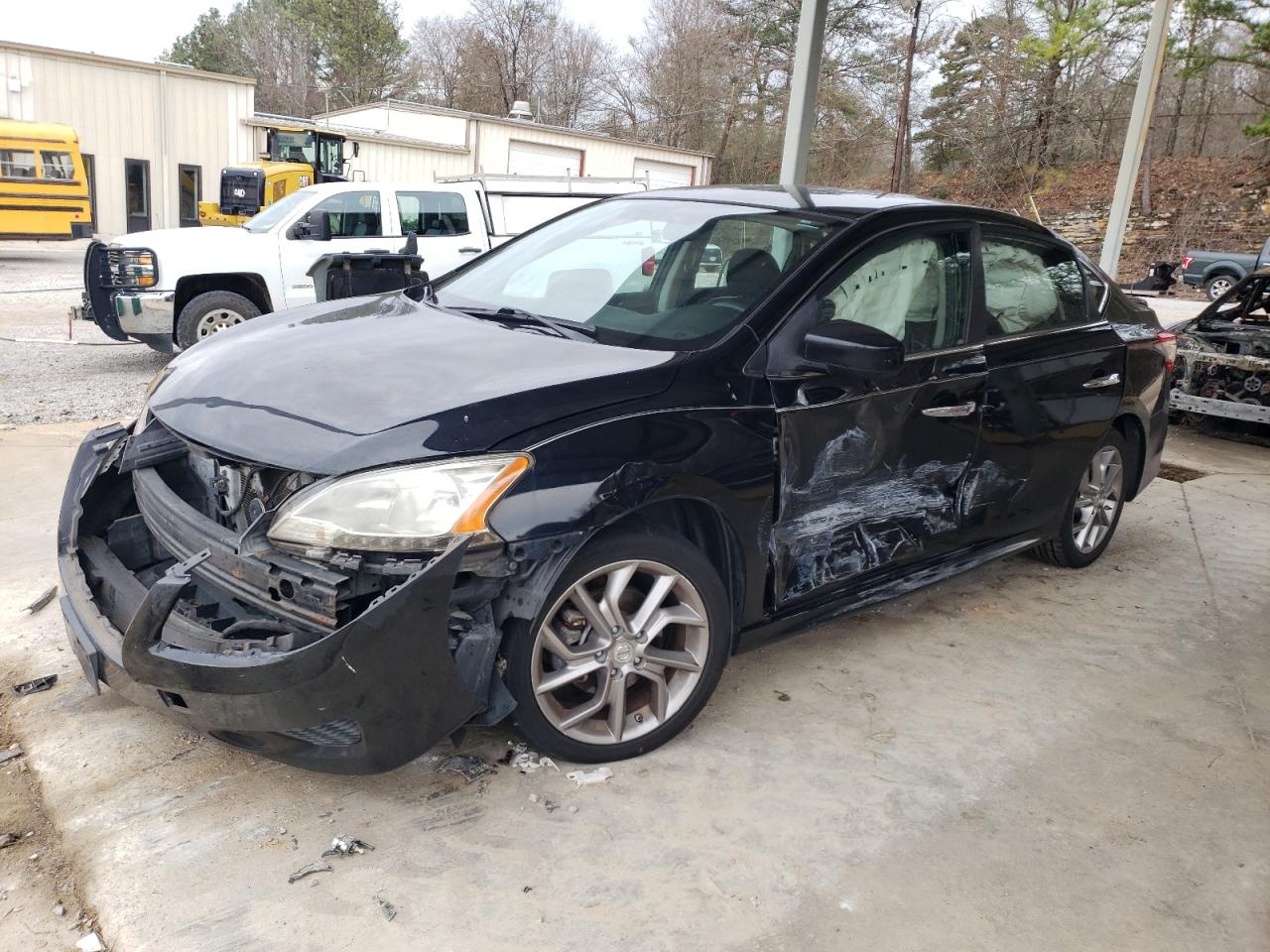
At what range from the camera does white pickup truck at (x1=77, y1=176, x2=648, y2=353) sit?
333 inches

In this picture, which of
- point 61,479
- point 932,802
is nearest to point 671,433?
point 932,802

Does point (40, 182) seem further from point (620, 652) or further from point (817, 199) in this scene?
point (620, 652)

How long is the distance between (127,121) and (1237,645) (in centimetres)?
2976

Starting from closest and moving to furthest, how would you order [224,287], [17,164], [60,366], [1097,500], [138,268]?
1. [1097,500]
2. [138,268]
3. [60,366]
4. [224,287]
5. [17,164]

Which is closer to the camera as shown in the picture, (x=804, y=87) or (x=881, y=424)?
(x=881, y=424)

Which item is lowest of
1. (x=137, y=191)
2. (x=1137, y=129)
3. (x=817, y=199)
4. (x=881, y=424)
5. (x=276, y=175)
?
(x=881, y=424)

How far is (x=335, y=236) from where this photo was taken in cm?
960

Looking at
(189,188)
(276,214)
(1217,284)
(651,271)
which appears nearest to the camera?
(651,271)

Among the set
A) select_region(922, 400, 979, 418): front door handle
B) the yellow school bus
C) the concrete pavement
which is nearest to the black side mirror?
select_region(922, 400, 979, 418): front door handle

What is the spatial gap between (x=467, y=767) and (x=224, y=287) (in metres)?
7.41

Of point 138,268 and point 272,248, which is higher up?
point 272,248

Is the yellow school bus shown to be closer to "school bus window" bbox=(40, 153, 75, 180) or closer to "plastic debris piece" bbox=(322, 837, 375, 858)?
"school bus window" bbox=(40, 153, 75, 180)

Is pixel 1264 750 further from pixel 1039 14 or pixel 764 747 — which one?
pixel 1039 14

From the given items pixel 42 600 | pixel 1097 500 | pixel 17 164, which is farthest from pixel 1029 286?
pixel 17 164
